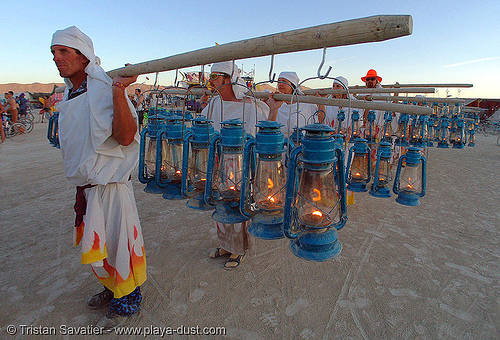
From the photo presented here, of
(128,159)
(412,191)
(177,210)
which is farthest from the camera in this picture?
(177,210)

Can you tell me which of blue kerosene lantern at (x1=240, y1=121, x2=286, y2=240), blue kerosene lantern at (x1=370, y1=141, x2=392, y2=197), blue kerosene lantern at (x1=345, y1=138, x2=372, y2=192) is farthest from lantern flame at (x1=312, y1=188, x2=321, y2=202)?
blue kerosene lantern at (x1=370, y1=141, x2=392, y2=197)

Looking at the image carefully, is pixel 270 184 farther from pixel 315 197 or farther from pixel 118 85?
pixel 118 85

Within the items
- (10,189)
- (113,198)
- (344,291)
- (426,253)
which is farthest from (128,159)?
(10,189)

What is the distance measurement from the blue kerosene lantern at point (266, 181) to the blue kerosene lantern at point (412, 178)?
1949 mm

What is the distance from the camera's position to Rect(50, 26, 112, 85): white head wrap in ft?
6.81

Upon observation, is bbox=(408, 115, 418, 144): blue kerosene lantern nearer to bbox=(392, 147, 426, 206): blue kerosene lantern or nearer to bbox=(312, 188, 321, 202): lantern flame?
bbox=(392, 147, 426, 206): blue kerosene lantern

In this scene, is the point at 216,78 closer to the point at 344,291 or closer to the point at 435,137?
the point at 344,291

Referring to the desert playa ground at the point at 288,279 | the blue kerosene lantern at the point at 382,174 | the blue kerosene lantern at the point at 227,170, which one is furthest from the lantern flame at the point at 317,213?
the blue kerosene lantern at the point at 382,174

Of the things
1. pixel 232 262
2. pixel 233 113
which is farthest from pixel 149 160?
pixel 232 262

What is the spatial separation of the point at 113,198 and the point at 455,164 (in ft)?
35.4

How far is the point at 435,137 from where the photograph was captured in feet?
25.6

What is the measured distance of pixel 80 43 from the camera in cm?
216

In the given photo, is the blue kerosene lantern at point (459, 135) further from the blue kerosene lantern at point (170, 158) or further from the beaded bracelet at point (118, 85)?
the beaded bracelet at point (118, 85)

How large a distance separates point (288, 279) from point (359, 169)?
155 centimetres
